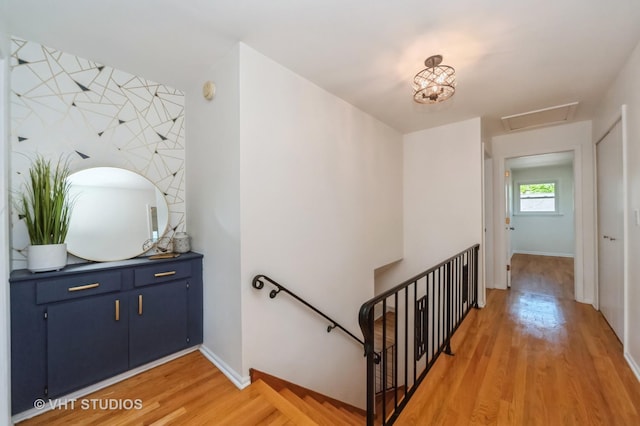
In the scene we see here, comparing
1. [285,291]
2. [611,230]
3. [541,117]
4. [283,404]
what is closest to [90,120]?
[285,291]

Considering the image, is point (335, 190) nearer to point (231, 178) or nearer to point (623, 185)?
point (231, 178)

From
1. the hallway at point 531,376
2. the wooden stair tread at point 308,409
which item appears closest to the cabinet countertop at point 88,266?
the wooden stair tread at point 308,409

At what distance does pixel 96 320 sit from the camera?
1.78 meters

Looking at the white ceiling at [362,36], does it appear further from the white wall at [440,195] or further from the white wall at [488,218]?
the white wall at [488,218]

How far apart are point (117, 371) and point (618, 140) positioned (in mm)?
4636

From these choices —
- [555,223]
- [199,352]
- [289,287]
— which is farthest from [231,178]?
[555,223]

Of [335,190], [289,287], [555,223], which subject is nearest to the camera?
[289,287]

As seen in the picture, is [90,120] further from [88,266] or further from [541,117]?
[541,117]

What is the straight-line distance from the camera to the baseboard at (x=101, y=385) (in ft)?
5.06

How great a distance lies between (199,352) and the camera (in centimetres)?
223

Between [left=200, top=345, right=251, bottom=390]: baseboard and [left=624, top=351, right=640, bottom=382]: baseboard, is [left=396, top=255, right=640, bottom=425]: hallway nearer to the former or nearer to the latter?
[left=624, top=351, right=640, bottom=382]: baseboard

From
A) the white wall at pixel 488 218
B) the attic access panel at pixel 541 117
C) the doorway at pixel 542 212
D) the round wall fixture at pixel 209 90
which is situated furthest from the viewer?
the doorway at pixel 542 212

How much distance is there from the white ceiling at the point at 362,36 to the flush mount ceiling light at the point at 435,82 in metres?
0.13

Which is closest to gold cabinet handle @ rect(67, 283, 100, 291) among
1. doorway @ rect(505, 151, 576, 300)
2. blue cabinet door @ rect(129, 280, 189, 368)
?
blue cabinet door @ rect(129, 280, 189, 368)
